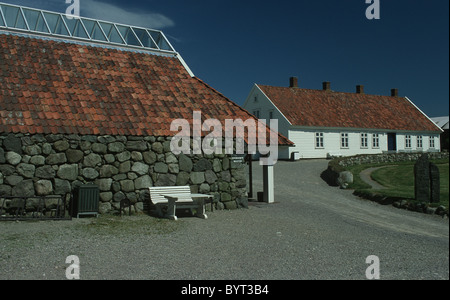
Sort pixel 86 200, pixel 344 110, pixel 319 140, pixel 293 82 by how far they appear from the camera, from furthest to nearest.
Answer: pixel 293 82, pixel 344 110, pixel 319 140, pixel 86 200

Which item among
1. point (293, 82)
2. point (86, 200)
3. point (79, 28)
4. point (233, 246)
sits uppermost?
point (293, 82)

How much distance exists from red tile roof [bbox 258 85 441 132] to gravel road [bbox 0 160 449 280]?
2278 cm

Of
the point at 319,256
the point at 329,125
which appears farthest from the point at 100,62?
the point at 329,125

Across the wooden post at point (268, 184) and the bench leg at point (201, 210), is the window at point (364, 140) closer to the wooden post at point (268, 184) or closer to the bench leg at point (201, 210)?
the wooden post at point (268, 184)

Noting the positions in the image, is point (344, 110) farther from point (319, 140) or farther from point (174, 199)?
point (174, 199)

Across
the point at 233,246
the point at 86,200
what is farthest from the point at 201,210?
the point at 233,246

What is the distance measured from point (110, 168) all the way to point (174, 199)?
2.26 metres

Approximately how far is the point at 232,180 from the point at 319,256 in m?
6.99

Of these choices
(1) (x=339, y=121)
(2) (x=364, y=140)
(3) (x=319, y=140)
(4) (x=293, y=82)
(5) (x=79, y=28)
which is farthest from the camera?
(4) (x=293, y=82)

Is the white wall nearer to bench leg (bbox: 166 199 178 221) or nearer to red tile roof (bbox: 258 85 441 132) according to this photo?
red tile roof (bbox: 258 85 441 132)

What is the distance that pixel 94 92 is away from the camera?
502 inches

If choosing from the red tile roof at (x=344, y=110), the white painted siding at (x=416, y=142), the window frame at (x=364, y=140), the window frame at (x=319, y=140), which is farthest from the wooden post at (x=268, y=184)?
the white painted siding at (x=416, y=142)

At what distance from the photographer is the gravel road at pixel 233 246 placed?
562 centimetres

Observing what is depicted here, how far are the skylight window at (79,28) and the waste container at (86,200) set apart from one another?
21.3ft
